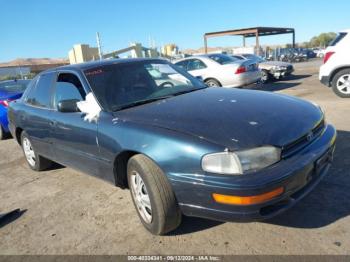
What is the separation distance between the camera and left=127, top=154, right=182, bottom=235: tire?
8.71ft

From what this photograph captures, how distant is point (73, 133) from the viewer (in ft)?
12.0

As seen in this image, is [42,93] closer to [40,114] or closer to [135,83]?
[40,114]

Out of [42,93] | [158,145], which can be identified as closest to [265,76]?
[42,93]

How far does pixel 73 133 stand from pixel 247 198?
216cm

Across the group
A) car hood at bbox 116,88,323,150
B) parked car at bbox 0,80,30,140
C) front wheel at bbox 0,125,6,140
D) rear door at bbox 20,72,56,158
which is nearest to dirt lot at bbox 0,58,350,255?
rear door at bbox 20,72,56,158

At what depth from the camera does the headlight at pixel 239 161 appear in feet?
7.82

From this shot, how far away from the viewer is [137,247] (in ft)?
9.29

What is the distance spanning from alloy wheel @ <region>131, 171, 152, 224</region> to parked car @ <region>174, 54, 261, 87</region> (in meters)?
7.74

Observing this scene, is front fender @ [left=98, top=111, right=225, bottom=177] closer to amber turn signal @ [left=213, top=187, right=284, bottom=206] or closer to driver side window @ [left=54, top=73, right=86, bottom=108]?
amber turn signal @ [left=213, top=187, right=284, bottom=206]

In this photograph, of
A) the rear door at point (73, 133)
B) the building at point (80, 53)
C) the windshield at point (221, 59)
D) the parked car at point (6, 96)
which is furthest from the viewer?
the building at point (80, 53)

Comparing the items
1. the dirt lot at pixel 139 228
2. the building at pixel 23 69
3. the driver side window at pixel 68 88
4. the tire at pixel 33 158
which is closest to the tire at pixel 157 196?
the dirt lot at pixel 139 228

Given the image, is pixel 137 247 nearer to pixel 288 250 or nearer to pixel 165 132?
pixel 165 132

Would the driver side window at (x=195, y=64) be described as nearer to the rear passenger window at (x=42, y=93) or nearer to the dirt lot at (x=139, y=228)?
the rear passenger window at (x=42, y=93)

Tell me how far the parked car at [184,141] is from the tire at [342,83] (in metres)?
5.48
